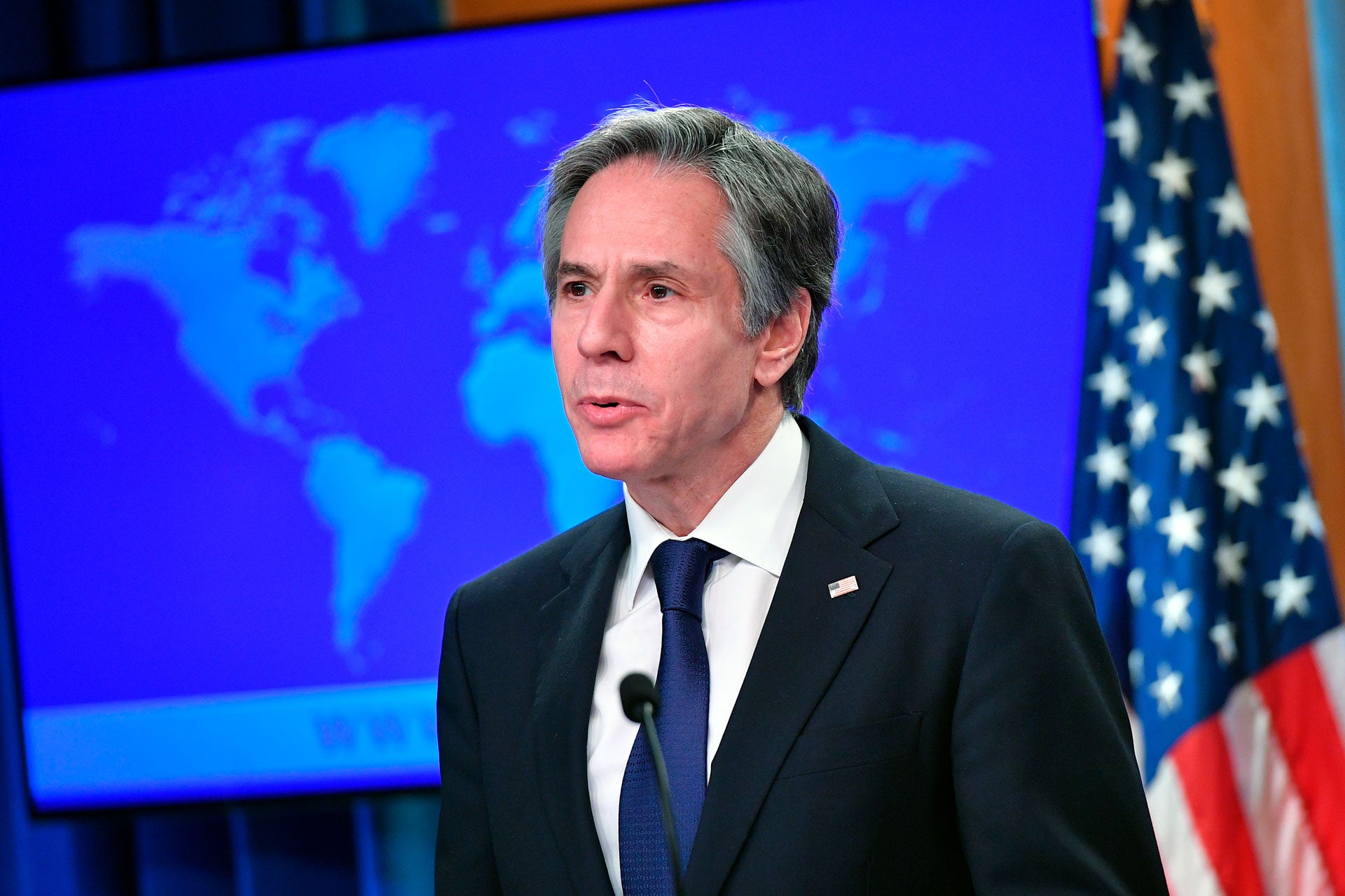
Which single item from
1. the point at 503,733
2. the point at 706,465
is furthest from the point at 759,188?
the point at 503,733

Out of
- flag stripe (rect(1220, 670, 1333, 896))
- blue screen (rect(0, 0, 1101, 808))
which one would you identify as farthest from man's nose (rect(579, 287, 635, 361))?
flag stripe (rect(1220, 670, 1333, 896))

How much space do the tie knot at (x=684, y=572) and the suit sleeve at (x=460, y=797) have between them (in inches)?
12.6

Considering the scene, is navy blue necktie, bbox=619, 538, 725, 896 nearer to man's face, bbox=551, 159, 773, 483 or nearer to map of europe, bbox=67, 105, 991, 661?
man's face, bbox=551, 159, 773, 483

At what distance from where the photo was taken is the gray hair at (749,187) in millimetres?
1481

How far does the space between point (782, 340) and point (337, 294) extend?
6.13 feet

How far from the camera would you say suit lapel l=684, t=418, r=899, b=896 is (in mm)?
1280

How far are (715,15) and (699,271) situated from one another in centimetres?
174

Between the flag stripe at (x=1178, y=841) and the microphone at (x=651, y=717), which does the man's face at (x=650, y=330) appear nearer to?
the microphone at (x=651, y=717)

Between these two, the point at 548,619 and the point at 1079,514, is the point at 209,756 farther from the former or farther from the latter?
the point at 1079,514

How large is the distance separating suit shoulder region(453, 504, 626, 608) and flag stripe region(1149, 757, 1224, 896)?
1691mm

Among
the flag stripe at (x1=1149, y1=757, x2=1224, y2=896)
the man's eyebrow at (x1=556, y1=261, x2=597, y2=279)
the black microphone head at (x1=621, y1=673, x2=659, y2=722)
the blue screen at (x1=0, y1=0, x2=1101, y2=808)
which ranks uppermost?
the blue screen at (x1=0, y1=0, x2=1101, y2=808)

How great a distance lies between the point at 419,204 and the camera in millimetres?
3121

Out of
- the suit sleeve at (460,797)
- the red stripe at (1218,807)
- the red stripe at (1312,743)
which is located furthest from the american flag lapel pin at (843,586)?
the red stripe at (1312,743)

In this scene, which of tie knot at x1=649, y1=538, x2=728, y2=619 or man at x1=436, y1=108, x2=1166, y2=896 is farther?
tie knot at x1=649, y1=538, x2=728, y2=619
